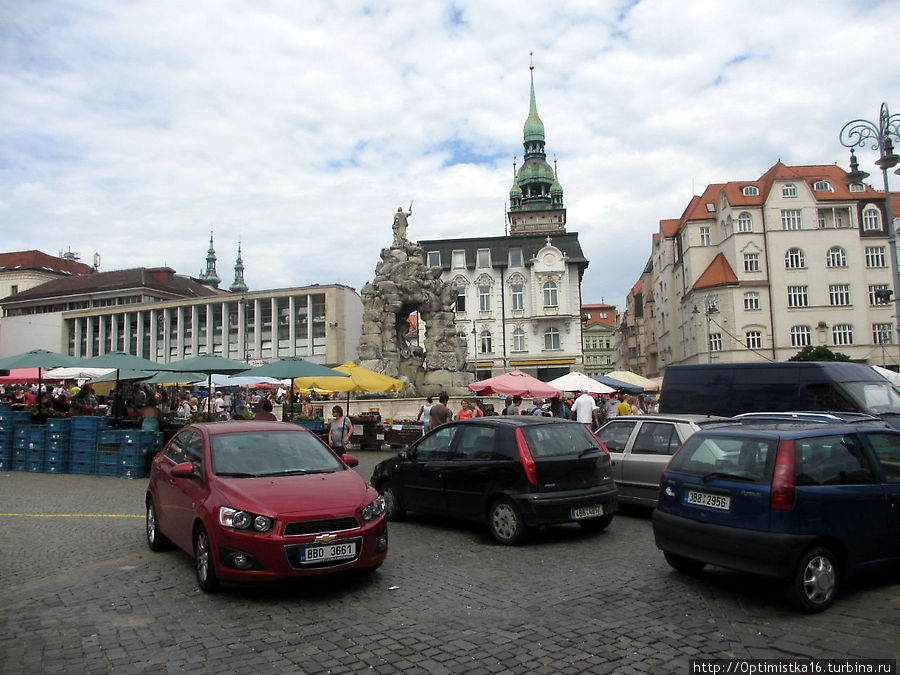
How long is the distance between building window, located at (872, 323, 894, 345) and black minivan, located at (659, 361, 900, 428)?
44.1m

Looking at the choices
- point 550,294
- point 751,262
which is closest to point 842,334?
point 751,262

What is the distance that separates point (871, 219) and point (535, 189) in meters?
56.4

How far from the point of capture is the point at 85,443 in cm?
1546

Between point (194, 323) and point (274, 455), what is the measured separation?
74.0m

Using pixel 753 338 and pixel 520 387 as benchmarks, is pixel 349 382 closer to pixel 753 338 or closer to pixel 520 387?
pixel 520 387

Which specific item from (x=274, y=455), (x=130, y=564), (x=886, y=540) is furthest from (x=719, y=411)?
(x=130, y=564)

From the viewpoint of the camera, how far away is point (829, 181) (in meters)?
56.6

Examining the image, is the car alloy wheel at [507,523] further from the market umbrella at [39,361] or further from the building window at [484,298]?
the building window at [484,298]

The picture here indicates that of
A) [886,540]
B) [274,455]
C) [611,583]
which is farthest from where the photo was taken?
[274,455]

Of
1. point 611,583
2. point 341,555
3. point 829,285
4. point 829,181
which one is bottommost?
point 611,583

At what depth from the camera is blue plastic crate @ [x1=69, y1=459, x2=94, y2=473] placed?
15352 millimetres

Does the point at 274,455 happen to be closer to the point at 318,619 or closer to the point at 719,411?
the point at 318,619

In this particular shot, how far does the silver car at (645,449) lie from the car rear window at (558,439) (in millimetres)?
1494

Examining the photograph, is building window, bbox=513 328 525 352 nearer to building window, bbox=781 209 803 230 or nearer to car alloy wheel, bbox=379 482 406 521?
building window, bbox=781 209 803 230
